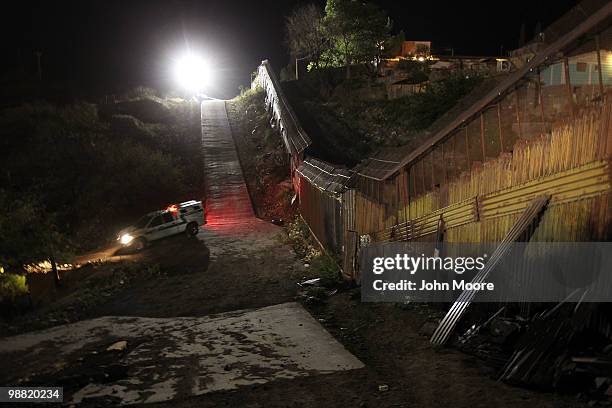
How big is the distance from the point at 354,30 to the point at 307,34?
7795 millimetres

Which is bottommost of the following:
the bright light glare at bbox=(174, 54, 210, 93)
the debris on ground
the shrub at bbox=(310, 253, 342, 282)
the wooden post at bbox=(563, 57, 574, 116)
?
the shrub at bbox=(310, 253, 342, 282)

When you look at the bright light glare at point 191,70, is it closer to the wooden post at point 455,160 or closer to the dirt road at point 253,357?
the dirt road at point 253,357

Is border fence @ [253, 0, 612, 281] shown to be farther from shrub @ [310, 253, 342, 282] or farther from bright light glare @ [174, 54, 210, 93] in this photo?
bright light glare @ [174, 54, 210, 93]

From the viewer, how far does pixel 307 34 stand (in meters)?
50.7

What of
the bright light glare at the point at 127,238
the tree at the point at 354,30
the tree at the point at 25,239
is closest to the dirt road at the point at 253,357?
the tree at the point at 25,239

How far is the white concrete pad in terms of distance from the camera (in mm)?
5696

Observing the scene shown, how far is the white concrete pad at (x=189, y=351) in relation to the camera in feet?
Result: 18.7

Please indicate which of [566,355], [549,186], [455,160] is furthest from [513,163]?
[566,355]

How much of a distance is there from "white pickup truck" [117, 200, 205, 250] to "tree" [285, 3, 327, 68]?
32.4 meters

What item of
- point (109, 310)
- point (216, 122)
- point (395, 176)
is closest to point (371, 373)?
point (395, 176)

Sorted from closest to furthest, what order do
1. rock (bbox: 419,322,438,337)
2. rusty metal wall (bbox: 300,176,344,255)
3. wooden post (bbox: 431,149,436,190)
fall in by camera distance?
1. rock (bbox: 419,322,438,337)
2. wooden post (bbox: 431,149,436,190)
3. rusty metal wall (bbox: 300,176,344,255)

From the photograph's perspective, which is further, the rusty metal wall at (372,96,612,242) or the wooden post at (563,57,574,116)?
the wooden post at (563,57,574,116)

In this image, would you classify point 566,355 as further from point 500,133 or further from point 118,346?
point 118,346

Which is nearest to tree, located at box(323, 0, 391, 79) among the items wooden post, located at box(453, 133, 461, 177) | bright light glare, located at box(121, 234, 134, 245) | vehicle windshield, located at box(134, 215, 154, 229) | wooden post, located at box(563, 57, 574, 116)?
vehicle windshield, located at box(134, 215, 154, 229)
